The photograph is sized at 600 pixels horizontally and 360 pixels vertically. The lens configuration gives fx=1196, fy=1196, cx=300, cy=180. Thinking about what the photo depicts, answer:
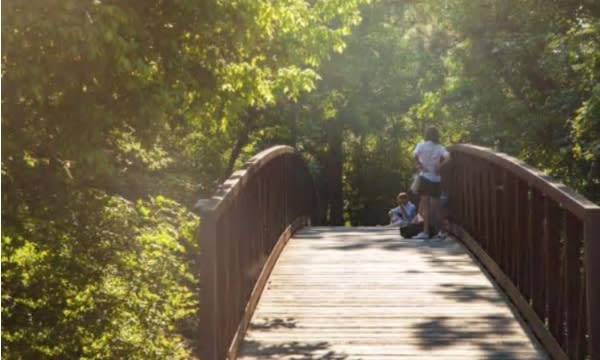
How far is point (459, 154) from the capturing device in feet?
47.3

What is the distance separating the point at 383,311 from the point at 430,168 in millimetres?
5308

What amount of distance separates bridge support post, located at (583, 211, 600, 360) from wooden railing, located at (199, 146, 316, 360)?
1.97 metres

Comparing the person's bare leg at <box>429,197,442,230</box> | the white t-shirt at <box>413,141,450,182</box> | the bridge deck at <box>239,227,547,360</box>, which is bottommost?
the bridge deck at <box>239,227,547,360</box>

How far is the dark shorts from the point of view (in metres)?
14.3

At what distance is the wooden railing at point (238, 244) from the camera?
630 cm

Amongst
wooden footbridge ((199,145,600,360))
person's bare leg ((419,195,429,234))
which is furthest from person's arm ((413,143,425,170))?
wooden footbridge ((199,145,600,360))

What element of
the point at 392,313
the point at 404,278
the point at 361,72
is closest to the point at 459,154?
the point at 404,278

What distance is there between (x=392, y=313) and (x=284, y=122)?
24.5 meters

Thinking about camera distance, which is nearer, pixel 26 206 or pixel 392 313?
pixel 392 313

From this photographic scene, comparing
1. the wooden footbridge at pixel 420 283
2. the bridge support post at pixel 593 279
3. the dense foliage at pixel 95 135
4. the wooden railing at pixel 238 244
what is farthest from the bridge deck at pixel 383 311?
the bridge support post at pixel 593 279

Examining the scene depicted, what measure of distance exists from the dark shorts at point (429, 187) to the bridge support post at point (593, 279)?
7.96 m

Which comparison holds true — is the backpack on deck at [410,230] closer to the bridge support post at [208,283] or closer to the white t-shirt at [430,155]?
the white t-shirt at [430,155]

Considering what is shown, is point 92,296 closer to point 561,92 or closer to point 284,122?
point 561,92

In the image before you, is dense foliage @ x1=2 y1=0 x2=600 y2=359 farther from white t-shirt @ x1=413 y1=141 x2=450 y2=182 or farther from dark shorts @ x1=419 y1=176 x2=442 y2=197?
dark shorts @ x1=419 y1=176 x2=442 y2=197
